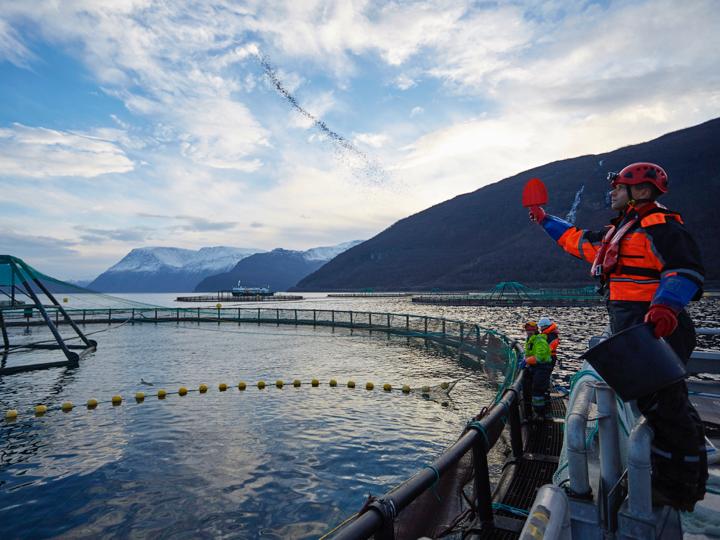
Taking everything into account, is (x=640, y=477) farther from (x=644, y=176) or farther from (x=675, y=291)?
(x=644, y=176)

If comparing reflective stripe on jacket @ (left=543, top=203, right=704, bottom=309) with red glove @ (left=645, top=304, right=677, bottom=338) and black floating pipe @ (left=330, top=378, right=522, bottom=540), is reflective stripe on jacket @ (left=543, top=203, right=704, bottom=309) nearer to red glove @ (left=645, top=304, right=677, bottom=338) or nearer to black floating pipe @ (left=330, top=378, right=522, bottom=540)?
red glove @ (left=645, top=304, right=677, bottom=338)

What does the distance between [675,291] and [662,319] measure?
0.87ft

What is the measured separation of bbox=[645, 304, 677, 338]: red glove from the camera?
2580 mm

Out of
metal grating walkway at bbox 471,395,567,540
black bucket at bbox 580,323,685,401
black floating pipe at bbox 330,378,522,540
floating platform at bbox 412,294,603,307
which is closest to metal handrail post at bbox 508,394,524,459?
metal grating walkway at bbox 471,395,567,540

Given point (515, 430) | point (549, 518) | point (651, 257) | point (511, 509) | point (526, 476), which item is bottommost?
point (526, 476)

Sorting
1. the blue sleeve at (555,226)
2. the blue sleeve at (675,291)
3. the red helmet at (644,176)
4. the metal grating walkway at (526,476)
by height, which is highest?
the red helmet at (644,176)

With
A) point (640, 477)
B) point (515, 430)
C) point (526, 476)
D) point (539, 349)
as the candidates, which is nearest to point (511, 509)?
point (526, 476)

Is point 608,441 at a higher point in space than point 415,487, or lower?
higher

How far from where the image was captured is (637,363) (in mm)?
2594

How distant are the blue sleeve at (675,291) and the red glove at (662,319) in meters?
0.05

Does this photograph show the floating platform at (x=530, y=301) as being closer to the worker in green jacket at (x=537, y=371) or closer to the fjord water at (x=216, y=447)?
the fjord water at (x=216, y=447)

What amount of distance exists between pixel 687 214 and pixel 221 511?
18787 centimetres

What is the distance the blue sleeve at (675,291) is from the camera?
2684mm

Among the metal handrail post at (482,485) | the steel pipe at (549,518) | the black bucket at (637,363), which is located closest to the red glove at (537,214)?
the black bucket at (637,363)
